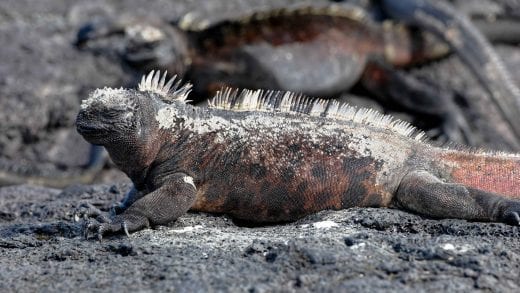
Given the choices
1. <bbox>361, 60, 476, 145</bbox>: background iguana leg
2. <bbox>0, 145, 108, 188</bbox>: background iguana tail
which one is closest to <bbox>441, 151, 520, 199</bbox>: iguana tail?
<bbox>0, 145, 108, 188</bbox>: background iguana tail

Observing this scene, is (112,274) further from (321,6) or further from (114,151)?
(321,6)

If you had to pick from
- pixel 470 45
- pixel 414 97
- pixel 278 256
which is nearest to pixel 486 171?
pixel 278 256

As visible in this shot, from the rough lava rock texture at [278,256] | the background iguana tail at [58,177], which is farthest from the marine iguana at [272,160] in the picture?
the background iguana tail at [58,177]

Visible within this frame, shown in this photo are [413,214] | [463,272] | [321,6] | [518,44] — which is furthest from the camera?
[518,44]

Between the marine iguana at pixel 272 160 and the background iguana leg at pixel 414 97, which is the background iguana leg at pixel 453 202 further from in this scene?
the background iguana leg at pixel 414 97

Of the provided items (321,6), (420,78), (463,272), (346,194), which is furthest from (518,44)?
(463,272)

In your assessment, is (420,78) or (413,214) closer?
(413,214)
